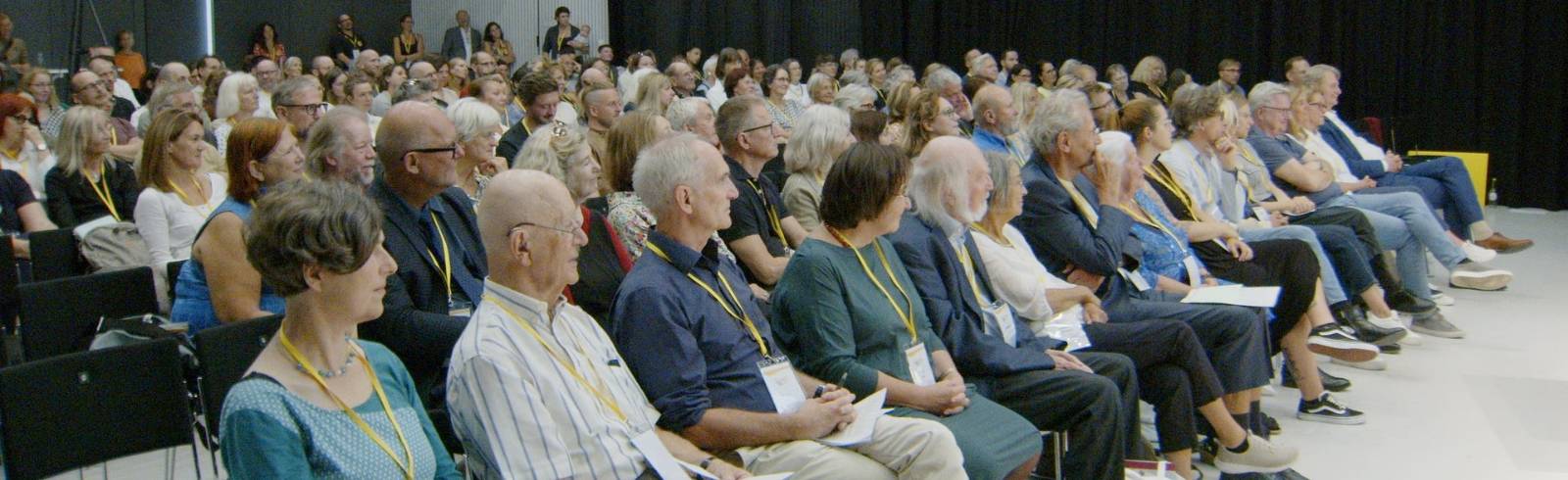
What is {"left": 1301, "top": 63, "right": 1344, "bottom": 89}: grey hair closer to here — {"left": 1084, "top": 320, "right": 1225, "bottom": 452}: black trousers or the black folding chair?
{"left": 1084, "top": 320, "right": 1225, "bottom": 452}: black trousers

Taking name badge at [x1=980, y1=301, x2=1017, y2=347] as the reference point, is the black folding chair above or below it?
above

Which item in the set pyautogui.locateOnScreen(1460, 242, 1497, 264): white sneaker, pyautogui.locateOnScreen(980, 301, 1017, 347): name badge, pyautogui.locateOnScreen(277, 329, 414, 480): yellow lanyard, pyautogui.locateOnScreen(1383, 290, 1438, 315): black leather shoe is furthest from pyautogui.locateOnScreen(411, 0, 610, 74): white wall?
pyautogui.locateOnScreen(277, 329, 414, 480): yellow lanyard

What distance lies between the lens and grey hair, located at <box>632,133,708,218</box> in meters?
A: 2.81

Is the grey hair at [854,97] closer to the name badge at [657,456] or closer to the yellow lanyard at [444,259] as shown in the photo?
the yellow lanyard at [444,259]

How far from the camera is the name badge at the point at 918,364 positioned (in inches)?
123

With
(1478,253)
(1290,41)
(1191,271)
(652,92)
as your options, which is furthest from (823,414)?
(1290,41)

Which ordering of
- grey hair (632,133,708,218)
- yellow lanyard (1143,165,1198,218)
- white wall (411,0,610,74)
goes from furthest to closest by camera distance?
white wall (411,0,610,74) → yellow lanyard (1143,165,1198,218) → grey hair (632,133,708,218)

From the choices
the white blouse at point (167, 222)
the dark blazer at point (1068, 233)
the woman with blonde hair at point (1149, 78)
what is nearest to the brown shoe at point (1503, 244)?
the woman with blonde hair at point (1149, 78)

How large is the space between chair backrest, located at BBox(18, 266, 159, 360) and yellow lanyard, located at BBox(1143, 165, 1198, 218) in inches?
135

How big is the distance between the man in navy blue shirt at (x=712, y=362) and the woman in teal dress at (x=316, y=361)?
0.63 m

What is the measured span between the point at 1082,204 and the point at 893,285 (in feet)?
4.35

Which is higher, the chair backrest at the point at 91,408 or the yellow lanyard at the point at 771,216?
the yellow lanyard at the point at 771,216

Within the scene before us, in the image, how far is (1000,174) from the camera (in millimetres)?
3793

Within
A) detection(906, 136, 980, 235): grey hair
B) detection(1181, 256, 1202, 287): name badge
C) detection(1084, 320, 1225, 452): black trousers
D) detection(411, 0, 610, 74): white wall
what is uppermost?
detection(411, 0, 610, 74): white wall
